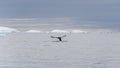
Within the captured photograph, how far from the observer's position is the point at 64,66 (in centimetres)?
2917

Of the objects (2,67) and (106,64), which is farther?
(106,64)

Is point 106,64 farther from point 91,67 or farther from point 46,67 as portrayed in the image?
point 46,67

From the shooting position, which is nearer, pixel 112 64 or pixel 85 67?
pixel 85 67

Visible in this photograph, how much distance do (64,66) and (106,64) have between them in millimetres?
3651

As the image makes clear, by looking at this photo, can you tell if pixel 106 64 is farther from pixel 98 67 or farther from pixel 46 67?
pixel 46 67

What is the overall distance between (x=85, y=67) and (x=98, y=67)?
1001 mm

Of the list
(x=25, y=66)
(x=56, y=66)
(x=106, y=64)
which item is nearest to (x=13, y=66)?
(x=25, y=66)

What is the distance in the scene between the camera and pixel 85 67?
1121 inches

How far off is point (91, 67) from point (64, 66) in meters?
2.25

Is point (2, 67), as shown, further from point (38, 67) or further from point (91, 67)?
point (91, 67)

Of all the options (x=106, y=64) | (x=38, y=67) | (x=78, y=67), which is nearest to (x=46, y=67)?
(x=38, y=67)

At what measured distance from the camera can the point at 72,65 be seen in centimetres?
2998

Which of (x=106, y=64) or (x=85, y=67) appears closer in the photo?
(x=85, y=67)

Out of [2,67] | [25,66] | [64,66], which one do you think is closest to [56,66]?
[64,66]
